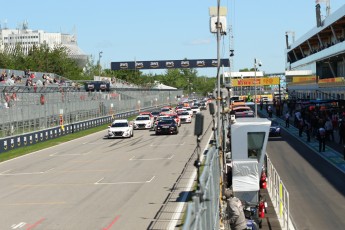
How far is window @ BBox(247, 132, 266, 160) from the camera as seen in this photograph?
21.1 meters

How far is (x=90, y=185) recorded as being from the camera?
23672mm

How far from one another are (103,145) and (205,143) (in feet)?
25.6

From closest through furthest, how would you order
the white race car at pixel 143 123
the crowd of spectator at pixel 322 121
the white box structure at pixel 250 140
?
1. the white box structure at pixel 250 140
2. the crowd of spectator at pixel 322 121
3. the white race car at pixel 143 123

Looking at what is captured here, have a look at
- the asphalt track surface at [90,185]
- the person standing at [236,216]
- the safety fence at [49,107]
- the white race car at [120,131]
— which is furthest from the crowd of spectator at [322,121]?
the person standing at [236,216]

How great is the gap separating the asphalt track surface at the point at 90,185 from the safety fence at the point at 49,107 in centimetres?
340

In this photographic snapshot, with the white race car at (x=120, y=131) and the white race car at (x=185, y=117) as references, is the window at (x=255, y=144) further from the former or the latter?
the white race car at (x=185, y=117)

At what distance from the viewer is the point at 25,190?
75.4 feet

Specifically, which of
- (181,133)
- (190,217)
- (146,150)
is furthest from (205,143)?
(190,217)

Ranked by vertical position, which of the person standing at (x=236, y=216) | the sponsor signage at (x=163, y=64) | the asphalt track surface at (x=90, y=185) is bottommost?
the asphalt track surface at (x=90, y=185)

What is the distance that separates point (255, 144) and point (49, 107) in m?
31.6

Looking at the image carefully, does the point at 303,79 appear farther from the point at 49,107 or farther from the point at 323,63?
the point at 49,107

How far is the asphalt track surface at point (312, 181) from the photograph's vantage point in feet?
56.4

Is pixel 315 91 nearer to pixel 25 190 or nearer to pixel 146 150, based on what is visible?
pixel 146 150

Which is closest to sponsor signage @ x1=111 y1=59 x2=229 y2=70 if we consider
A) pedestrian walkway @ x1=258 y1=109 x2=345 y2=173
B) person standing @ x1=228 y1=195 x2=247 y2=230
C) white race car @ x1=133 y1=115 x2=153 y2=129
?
white race car @ x1=133 y1=115 x2=153 y2=129
